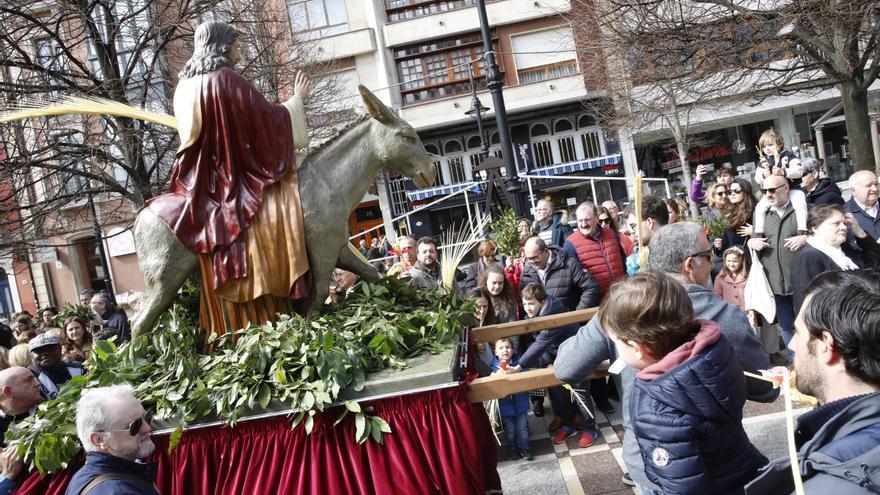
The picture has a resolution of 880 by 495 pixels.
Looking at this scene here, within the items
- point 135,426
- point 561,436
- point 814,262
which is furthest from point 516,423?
point 135,426

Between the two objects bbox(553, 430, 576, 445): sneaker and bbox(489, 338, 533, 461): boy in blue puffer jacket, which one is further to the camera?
bbox(553, 430, 576, 445): sneaker

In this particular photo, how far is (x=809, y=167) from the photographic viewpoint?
20.9ft

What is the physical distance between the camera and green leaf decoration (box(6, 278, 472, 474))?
2.85 meters

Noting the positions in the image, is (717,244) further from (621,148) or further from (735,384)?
(621,148)

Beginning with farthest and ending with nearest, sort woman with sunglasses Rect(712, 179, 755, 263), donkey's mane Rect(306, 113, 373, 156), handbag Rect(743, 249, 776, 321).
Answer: woman with sunglasses Rect(712, 179, 755, 263)
handbag Rect(743, 249, 776, 321)
donkey's mane Rect(306, 113, 373, 156)

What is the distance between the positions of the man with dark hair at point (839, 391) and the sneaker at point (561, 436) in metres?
3.84

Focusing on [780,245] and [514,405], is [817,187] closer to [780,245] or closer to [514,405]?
[780,245]

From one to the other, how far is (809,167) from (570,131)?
2080cm

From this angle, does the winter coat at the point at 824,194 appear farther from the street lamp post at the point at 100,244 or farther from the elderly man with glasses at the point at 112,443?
the street lamp post at the point at 100,244

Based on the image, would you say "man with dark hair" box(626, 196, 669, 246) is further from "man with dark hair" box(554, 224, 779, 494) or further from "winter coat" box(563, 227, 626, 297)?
"man with dark hair" box(554, 224, 779, 494)

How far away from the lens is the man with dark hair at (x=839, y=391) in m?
1.43

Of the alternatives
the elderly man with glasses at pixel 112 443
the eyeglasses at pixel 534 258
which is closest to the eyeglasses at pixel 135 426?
the elderly man with glasses at pixel 112 443

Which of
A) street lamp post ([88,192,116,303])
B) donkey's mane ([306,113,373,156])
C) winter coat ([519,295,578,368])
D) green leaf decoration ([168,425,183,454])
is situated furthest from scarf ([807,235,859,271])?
street lamp post ([88,192,116,303])

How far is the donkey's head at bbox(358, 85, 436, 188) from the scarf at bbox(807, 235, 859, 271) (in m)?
2.81
